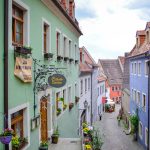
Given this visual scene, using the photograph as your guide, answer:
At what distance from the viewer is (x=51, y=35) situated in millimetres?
14047

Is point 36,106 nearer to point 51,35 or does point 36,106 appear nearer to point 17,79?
point 17,79

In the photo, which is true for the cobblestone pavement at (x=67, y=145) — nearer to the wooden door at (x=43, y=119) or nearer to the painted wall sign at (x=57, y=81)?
the wooden door at (x=43, y=119)

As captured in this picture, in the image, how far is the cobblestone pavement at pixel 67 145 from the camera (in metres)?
13.4

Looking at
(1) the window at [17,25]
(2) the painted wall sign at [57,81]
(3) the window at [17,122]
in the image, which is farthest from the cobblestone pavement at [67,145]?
(1) the window at [17,25]

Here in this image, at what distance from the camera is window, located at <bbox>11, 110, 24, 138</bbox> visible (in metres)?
9.24

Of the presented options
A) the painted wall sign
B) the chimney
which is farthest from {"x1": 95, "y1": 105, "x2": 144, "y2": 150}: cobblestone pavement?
the painted wall sign

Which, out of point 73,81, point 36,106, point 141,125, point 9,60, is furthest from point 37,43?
point 141,125

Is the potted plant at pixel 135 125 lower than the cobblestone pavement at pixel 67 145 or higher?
lower

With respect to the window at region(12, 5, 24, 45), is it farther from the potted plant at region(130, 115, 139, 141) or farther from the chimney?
the chimney

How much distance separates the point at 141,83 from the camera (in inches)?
1085

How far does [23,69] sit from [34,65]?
1.67 m

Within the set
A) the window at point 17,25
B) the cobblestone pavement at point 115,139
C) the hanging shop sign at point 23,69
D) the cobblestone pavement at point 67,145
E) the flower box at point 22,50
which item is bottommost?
the cobblestone pavement at point 115,139

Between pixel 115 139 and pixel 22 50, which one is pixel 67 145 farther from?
pixel 115 139

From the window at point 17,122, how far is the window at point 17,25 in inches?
81.4
